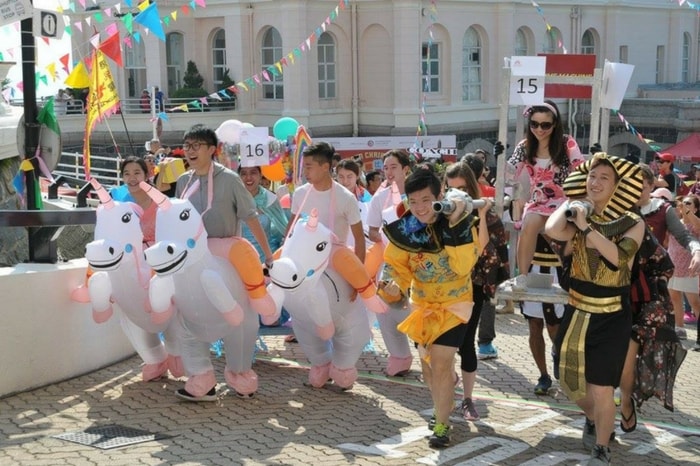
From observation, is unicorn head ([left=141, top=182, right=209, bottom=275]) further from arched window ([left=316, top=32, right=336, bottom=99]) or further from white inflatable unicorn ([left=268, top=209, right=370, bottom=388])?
arched window ([left=316, top=32, right=336, bottom=99])

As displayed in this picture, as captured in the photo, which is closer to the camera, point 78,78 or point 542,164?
point 542,164

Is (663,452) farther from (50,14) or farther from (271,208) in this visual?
(50,14)

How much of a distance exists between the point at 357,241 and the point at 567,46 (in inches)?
1240

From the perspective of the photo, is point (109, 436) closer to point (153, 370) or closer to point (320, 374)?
A: point (153, 370)

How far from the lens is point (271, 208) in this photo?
32.5 ft

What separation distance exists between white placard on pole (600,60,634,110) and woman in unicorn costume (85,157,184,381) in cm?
367

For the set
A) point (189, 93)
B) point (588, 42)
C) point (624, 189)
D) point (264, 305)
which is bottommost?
point (264, 305)

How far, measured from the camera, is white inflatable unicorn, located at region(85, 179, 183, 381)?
24.3 feet

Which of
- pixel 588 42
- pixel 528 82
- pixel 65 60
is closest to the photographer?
pixel 528 82

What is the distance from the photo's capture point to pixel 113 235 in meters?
7.46

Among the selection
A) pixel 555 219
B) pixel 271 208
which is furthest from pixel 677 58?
pixel 555 219

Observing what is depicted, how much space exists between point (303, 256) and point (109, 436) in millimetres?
1673

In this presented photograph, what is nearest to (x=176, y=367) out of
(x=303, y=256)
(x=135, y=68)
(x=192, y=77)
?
(x=303, y=256)

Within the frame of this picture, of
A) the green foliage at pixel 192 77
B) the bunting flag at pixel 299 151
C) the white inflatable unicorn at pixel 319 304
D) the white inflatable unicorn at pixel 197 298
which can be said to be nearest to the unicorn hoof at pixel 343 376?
the white inflatable unicorn at pixel 319 304
